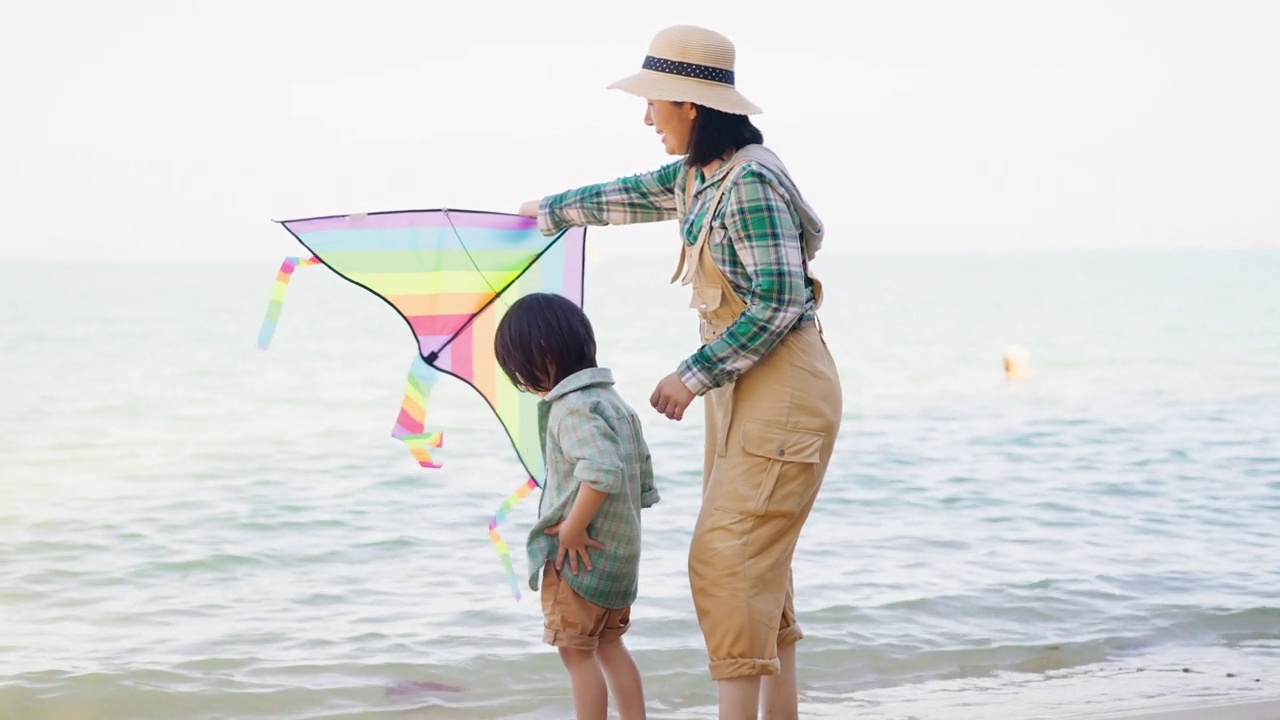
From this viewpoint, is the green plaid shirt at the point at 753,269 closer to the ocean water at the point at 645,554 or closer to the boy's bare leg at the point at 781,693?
the boy's bare leg at the point at 781,693

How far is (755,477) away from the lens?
247 centimetres

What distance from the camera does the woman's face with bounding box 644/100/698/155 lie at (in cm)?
254

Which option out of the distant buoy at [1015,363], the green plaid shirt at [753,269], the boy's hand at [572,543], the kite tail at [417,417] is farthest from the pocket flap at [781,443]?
the distant buoy at [1015,363]

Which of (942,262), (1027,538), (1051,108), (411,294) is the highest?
(1051,108)

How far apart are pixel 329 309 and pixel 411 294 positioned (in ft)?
83.5

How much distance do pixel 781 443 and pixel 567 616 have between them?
1.83 ft

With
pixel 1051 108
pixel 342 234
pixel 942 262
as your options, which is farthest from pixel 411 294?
pixel 942 262

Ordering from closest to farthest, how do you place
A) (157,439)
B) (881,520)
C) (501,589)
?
(501,589), (881,520), (157,439)

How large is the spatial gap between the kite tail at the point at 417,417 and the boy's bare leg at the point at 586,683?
26.3 inches

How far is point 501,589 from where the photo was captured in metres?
5.45

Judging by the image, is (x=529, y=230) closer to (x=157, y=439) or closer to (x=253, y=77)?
(x=157, y=439)

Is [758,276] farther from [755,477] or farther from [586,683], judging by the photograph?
[586,683]

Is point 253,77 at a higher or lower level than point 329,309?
higher

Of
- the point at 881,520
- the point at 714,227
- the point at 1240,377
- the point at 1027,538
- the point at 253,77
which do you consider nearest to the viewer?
the point at 714,227
